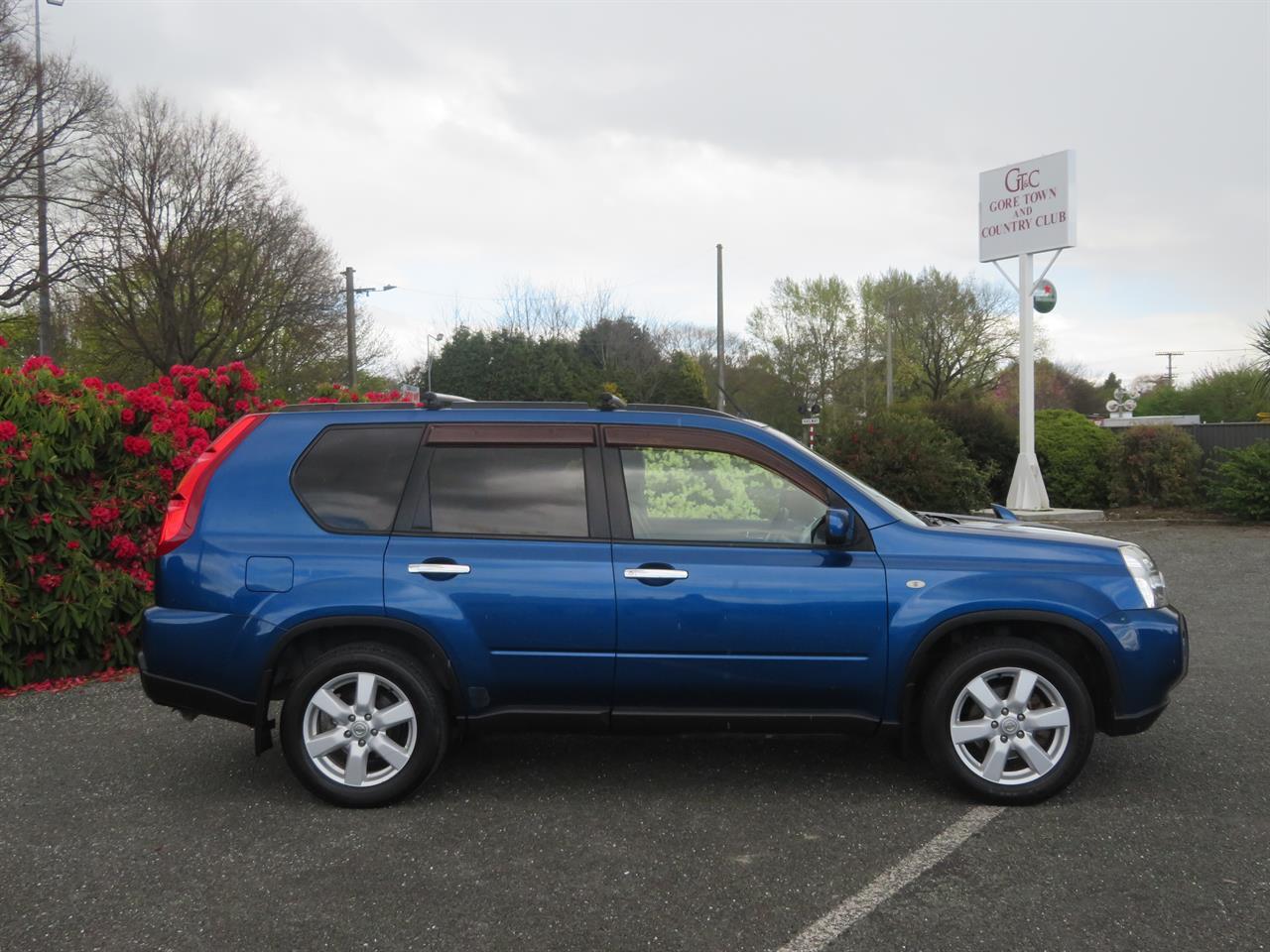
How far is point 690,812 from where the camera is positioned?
14.9 ft

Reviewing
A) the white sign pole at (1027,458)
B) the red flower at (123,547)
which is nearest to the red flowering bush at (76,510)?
the red flower at (123,547)

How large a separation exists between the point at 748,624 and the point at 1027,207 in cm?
2136

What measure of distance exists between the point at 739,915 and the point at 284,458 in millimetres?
2697

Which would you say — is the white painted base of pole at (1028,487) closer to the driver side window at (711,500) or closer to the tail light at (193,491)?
the driver side window at (711,500)

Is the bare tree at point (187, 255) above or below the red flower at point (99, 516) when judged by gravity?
above

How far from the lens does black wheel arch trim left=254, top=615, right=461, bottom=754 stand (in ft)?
14.9

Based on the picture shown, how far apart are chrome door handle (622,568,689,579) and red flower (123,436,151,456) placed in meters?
4.26

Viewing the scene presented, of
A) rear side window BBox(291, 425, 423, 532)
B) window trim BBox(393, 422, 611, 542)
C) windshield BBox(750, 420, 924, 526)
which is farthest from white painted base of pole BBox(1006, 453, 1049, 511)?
rear side window BBox(291, 425, 423, 532)

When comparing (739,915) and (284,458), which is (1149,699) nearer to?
(739,915)

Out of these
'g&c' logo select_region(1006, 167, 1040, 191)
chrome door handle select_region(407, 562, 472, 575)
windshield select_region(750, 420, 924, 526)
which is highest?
'g&c' logo select_region(1006, 167, 1040, 191)

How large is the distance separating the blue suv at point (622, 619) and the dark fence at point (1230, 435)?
778 inches

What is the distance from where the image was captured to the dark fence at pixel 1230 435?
22156 millimetres

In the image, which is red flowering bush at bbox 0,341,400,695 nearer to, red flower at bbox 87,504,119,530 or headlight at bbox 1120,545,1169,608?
red flower at bbox 87,504,119,530

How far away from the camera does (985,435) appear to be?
76.0 ft
